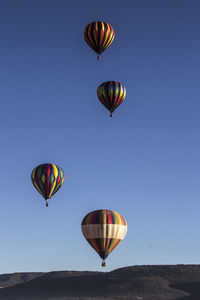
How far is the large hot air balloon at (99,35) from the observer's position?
78812mm

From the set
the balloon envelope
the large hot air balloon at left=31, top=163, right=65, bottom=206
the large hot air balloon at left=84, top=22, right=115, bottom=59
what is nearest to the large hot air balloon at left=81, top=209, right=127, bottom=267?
the balloon envelope

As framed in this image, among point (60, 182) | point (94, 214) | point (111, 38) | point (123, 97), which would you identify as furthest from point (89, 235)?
point (111, 38)

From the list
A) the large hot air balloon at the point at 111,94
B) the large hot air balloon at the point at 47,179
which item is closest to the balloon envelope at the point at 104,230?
the large hot air balloon at the point at 47,179

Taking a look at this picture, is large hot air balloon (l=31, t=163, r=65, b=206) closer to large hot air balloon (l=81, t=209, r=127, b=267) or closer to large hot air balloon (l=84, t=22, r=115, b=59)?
large hot air balloon (l=81, t=209, r=127, b=267)

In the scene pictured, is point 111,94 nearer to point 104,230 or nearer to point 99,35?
point 99,35

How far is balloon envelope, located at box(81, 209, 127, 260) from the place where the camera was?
72000mm

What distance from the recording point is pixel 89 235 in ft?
241

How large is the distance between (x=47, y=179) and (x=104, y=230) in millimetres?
11729

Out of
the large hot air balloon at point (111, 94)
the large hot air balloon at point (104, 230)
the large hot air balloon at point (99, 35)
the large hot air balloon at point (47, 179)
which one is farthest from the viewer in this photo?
the large hot air balloon at point (111, 94)

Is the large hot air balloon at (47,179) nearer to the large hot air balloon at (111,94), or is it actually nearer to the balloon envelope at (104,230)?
the balloon envelope at (104,230)

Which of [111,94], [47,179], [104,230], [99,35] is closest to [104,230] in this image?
[104,230]

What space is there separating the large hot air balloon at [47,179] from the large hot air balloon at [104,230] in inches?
267

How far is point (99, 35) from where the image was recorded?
261 feet

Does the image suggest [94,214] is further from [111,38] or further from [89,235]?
[111,38]
